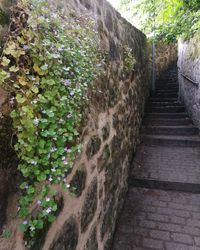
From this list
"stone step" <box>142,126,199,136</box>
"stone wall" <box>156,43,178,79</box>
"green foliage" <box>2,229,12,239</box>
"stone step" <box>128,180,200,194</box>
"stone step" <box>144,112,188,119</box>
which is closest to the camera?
"green foliage" <box>2,229,12,239</box>

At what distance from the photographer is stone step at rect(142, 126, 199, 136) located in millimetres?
5129

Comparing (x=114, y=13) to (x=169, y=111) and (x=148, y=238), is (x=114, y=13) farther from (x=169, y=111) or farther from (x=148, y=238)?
(x=169, y=111)

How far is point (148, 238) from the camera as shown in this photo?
2.56 m

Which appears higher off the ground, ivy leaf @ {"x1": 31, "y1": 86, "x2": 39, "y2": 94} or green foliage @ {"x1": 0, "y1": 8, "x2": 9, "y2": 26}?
green foliage @ {"x1": 0, "y1": 8, "x2": 9, "y2": 26}

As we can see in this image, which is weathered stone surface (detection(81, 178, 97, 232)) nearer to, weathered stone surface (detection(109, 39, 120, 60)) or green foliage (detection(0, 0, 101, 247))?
green foliage (detection(0, 0, 101, 247))

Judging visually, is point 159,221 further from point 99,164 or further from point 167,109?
point 167,109

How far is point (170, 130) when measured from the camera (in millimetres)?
5289

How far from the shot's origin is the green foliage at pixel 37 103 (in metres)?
0.96

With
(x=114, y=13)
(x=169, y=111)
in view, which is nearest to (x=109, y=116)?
(x=114, y=13)

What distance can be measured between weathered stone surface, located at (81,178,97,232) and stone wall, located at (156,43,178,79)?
793 centimetres

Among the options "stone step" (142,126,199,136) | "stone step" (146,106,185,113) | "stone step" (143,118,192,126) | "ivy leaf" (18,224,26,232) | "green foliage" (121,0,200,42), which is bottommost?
"stone step" (142,126,199,136)

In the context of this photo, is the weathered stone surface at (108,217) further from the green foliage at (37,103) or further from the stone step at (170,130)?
the stone step at (170,130)

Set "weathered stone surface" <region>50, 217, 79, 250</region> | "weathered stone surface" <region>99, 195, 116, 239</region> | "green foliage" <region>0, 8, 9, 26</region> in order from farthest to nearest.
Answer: "weathered stone surface" <region>99, 195, 116, 239</region> → "weathered stone surface" <region>50, 217, 79, 250</region> → "green foliage" <region>0, 8, 9, 26</region>

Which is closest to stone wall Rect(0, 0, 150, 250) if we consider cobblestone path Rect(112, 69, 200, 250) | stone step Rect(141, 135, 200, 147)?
cobblestone path Rect(112, 69, 200, 250)
